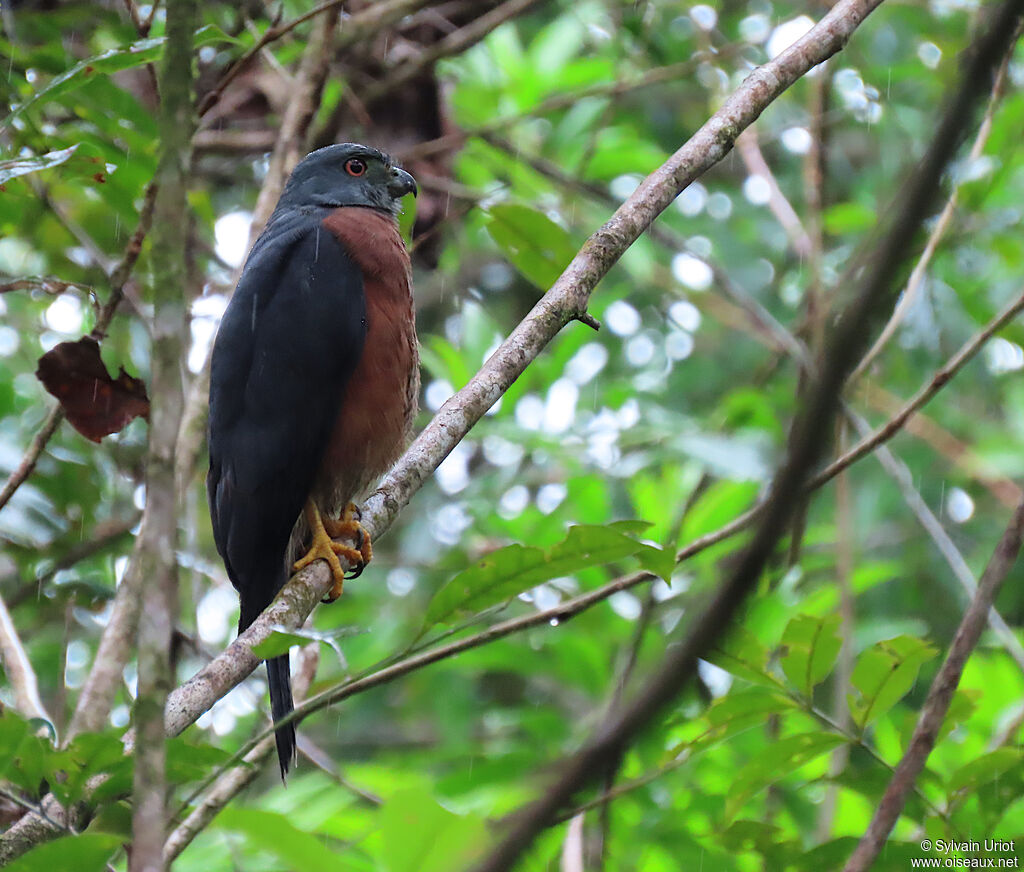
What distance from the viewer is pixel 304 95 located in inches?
160

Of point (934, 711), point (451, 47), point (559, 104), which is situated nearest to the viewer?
point (934, 711)

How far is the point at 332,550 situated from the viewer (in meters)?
3.48

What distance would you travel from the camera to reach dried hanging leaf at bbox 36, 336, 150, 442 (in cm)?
297

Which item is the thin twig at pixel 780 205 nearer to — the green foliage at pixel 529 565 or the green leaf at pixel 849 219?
the green leaf at pixel 849 219

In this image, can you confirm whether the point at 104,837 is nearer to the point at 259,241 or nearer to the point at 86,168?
the point at 86,168

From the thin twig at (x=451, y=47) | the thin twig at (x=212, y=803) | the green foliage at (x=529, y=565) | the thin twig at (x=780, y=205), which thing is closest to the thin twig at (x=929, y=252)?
the thin twig at (x=780, y=205)

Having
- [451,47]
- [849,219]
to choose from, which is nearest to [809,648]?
[451,47]

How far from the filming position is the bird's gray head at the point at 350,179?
4398mm

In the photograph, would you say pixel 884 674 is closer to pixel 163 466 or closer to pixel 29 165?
pixel 163 466

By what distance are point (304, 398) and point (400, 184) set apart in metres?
1.26

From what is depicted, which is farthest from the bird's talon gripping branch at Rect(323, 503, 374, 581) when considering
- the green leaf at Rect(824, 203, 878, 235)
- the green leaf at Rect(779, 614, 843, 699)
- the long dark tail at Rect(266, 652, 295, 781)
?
the green leaf at Rect(824, 203, 878, 235)

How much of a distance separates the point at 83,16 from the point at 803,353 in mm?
3054

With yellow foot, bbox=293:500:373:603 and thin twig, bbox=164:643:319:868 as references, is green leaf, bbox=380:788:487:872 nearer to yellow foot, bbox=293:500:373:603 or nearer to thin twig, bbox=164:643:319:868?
thin twig, bbox=164:643:319:868

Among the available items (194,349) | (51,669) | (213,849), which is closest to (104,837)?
(213,849)
